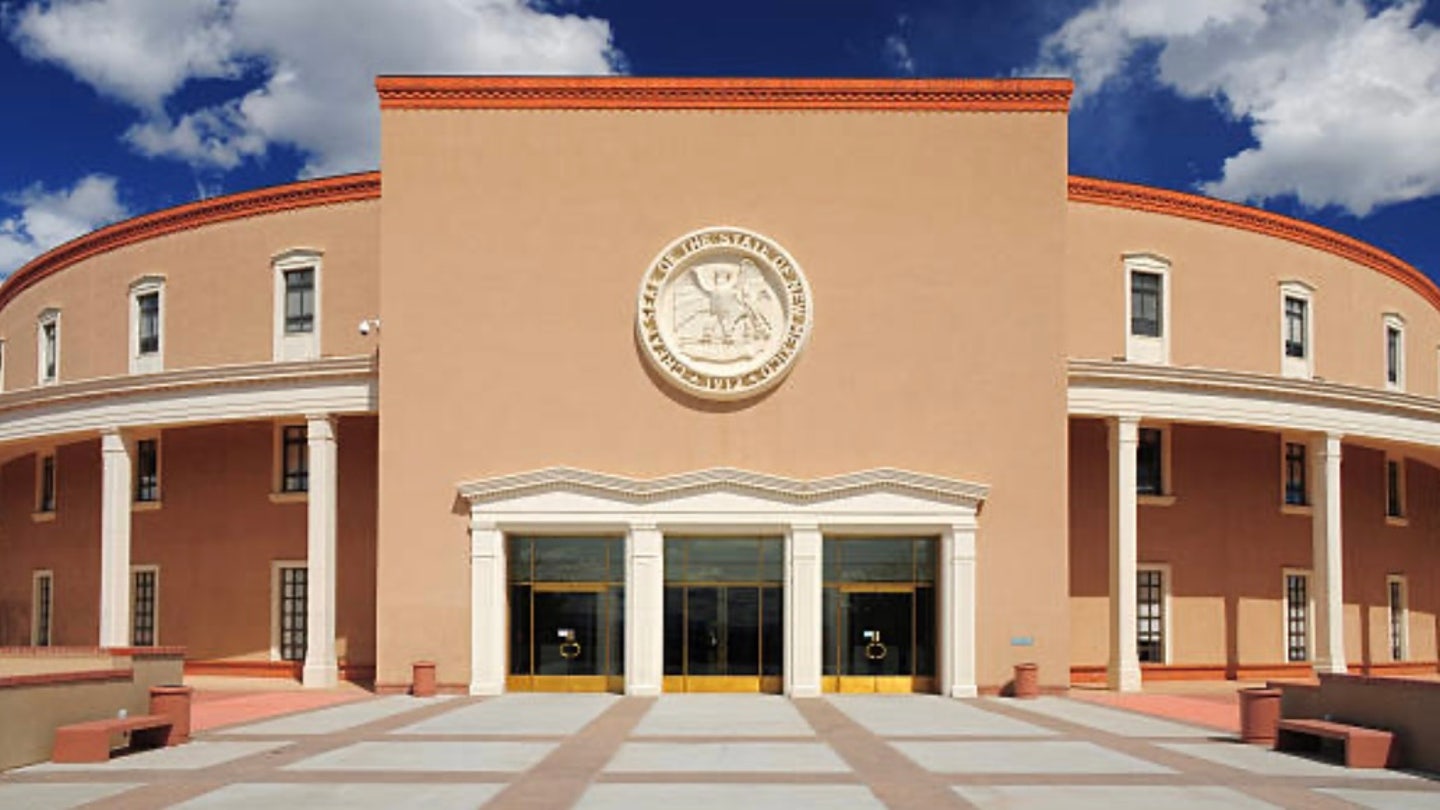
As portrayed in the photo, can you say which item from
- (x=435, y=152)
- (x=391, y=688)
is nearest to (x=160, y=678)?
(x=391, y=688)

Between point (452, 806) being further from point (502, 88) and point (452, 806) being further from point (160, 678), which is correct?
point (502, 88)

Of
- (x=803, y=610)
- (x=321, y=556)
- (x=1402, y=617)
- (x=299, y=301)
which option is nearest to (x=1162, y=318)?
(x=1402, y=617)

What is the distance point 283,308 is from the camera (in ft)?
111

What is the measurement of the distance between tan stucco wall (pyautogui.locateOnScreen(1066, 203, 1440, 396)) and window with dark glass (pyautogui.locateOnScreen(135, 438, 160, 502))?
79.1ft

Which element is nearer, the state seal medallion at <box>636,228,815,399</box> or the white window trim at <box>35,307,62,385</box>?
the state seal medallion at <box>636,228,815,399</box>

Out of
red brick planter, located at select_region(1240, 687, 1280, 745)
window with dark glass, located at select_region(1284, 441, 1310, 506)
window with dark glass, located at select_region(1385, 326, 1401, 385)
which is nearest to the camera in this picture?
red brick planter, located at select_region(1240, 687, 1280, 745)

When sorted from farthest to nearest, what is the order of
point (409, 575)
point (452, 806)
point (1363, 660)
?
point (1363, 660) < point (409, 575) < point (452, 806)

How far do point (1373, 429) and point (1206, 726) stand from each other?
13.3 metres

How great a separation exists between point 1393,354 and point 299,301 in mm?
31604

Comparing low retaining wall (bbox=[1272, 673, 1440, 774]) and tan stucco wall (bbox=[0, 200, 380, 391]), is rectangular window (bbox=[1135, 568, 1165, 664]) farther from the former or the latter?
tan stucco wall (bbox=[0, 200, 380, 391])

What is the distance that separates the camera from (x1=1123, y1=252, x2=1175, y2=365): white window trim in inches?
1294

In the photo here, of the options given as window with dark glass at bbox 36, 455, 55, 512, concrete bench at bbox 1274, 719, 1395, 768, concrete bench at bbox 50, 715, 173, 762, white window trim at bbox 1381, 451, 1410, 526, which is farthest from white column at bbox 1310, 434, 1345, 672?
window with dark glass at bbox 36, 455, 55, 512

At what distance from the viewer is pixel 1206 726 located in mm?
22500

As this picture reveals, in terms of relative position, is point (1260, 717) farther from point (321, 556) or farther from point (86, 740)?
point (321, 556)
